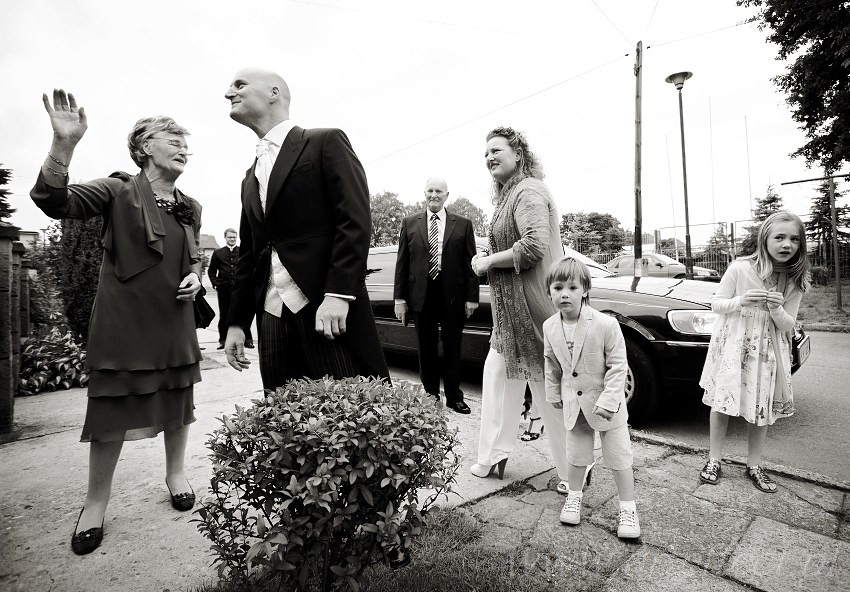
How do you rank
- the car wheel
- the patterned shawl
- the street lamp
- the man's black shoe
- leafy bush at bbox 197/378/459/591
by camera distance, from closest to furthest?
leafy bush at bbox 197/378/459/591 → the patterned shawl → the car wheel → the man's black shoe → the street lamp

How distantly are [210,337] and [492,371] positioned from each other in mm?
8538

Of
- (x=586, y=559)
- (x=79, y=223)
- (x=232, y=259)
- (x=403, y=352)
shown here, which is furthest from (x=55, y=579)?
(x=232, y=259)

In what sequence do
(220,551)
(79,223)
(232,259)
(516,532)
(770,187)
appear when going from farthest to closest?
(770,187) → (232,259) → (79,223) → (516,532) → (220,551)

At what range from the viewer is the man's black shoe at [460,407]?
187 inches

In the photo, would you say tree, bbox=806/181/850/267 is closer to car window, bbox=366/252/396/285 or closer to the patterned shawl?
car window, bbox=366/252/396/285

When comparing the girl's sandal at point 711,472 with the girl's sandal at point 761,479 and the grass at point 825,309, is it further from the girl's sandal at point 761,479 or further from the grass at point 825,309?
the grass at point 825,309

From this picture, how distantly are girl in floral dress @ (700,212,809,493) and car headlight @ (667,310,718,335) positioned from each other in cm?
100

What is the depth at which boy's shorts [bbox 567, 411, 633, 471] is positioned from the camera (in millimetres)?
2508

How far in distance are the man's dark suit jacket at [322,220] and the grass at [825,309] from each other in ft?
31.4

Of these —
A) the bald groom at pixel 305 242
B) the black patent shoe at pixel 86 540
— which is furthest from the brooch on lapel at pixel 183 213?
the black patent shoe at pixel 86 540

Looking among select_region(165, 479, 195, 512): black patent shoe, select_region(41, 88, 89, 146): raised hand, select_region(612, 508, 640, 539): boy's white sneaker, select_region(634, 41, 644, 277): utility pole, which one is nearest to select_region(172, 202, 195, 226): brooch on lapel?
select_region(41, 88, 89, 146): raised hand

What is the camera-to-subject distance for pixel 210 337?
1027 centimetres

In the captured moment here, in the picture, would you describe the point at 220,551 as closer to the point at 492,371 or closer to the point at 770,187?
the point at 492,371

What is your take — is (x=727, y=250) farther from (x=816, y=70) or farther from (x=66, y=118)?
(x=66, y=118)
